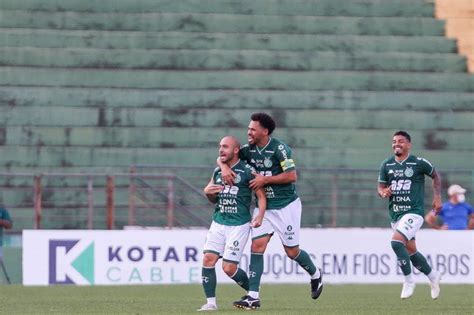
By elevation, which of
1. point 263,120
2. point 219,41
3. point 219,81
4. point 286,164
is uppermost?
point 219,41

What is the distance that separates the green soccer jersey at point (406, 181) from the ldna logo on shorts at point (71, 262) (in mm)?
Result: 6685

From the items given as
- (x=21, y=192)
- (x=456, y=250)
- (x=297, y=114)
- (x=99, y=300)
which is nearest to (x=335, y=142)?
(x=297, y=114)

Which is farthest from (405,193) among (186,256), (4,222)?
(4,222)

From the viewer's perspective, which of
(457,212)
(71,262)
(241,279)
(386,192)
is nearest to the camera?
(241,279)

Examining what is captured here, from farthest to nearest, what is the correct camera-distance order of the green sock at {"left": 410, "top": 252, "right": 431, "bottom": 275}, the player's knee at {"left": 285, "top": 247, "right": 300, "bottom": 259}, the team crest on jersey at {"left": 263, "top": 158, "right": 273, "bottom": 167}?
the green sock at {"left": 410, "top": 252, "right": 431, "bottom": 275} → the player's knee at {"left": 285, "top": 247, "right": 300, "bottom": 259} → the team crest on jersey at {"left": 263, "top": 158, "right": 273, "bottom": 167}

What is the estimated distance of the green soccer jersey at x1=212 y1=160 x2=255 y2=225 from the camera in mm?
14453

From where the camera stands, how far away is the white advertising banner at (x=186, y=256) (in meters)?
22.1

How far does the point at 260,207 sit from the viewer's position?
1454 centimetres

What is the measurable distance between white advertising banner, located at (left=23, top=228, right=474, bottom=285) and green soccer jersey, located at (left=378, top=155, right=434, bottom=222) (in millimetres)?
5652

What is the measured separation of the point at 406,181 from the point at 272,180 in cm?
283

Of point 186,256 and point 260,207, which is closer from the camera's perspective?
point 260,207

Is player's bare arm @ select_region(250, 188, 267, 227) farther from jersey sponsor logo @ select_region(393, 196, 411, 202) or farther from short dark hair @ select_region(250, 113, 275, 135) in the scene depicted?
jersey sponsor logo @ select_region(393, 196, 411, 202)

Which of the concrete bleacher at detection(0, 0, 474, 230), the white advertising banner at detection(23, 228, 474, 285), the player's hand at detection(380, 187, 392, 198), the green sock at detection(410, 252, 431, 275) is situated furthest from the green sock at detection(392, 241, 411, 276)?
the concrete bleacher at detection(0, 0, 474, 230)

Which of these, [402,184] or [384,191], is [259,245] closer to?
[384,191]
